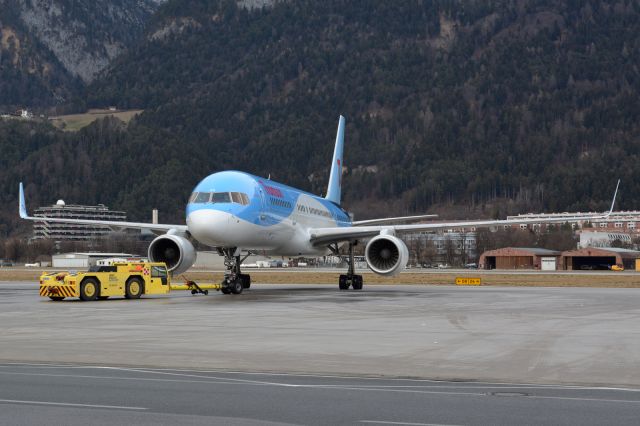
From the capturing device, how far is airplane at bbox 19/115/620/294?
40.4 m

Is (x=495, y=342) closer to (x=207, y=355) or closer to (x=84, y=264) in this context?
(x=207, y=355)

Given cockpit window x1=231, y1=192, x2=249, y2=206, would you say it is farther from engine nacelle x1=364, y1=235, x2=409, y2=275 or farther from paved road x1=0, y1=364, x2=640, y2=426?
paved road x1=0, y1=364, x2=640, y2=426

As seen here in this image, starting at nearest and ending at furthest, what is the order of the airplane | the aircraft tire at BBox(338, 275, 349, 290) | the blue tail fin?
the airplane, the aircraft tire at BBox(338, 275, 349, 290), the blue tail fin

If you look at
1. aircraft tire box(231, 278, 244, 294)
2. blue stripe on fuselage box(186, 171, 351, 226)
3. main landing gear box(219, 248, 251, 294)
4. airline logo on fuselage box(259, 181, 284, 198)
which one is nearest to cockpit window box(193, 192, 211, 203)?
blue stripe on fuselage box(186, 171, 351, 226)

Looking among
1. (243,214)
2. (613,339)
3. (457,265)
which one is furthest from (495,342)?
(457,265)

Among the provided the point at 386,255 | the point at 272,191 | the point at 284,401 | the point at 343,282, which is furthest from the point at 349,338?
the point at 343,282

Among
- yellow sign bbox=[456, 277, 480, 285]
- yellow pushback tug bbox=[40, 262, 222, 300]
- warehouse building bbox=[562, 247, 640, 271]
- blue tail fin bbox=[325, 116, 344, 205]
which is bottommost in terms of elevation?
yellow sign bbox=[456, 277, 480, 285]

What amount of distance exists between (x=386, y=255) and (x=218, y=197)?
8.91 meters

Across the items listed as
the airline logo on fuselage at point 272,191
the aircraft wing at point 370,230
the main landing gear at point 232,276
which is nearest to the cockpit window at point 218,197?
the main landing gear at point 232,276

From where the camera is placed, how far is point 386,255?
44.9m

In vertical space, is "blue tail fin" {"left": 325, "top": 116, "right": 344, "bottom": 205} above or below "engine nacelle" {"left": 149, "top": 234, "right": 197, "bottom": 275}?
above

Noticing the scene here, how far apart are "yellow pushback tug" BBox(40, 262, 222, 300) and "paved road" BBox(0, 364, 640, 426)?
23803 millimetres

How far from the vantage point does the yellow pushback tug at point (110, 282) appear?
39.8 metres

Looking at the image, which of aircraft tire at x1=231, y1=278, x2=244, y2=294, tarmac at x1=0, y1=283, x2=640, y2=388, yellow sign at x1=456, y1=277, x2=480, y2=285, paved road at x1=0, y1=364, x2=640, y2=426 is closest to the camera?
paved road at x1=0, y1=364, x2=640, y2=426
